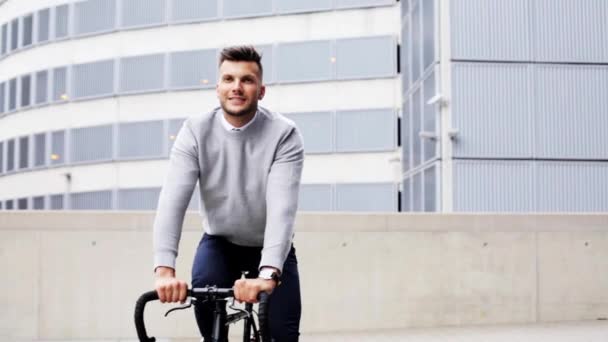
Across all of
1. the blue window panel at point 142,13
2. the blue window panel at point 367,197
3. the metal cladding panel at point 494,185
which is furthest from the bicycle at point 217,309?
the blue window panel at point 142,13

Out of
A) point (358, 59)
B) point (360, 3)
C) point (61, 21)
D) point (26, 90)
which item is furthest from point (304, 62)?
point (26, 90)

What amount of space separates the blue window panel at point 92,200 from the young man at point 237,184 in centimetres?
3034

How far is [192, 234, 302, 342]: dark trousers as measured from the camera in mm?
3623

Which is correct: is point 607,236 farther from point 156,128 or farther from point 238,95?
point 156,128

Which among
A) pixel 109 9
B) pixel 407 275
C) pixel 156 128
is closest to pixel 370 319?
pixel 407 275

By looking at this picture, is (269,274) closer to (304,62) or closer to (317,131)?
(317,131)

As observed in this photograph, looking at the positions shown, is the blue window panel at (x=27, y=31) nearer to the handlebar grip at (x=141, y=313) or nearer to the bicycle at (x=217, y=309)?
the bicycle at (x=217, y=309)

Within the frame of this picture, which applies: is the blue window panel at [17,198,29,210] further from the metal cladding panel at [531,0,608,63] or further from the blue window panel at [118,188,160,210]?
the metal cladding panel at [531,0,608,63]

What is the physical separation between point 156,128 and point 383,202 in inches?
350

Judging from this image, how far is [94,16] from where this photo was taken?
3428 cm

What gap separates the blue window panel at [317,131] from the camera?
3089 centimetres

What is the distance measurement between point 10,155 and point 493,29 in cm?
2428

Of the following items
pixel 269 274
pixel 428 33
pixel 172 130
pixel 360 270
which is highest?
pixel 428 33

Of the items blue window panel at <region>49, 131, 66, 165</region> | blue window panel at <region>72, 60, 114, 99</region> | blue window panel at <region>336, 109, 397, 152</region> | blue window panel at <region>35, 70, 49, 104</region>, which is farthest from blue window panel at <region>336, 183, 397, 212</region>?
blue window panel at <region>35, 70, 49, 104</region>
